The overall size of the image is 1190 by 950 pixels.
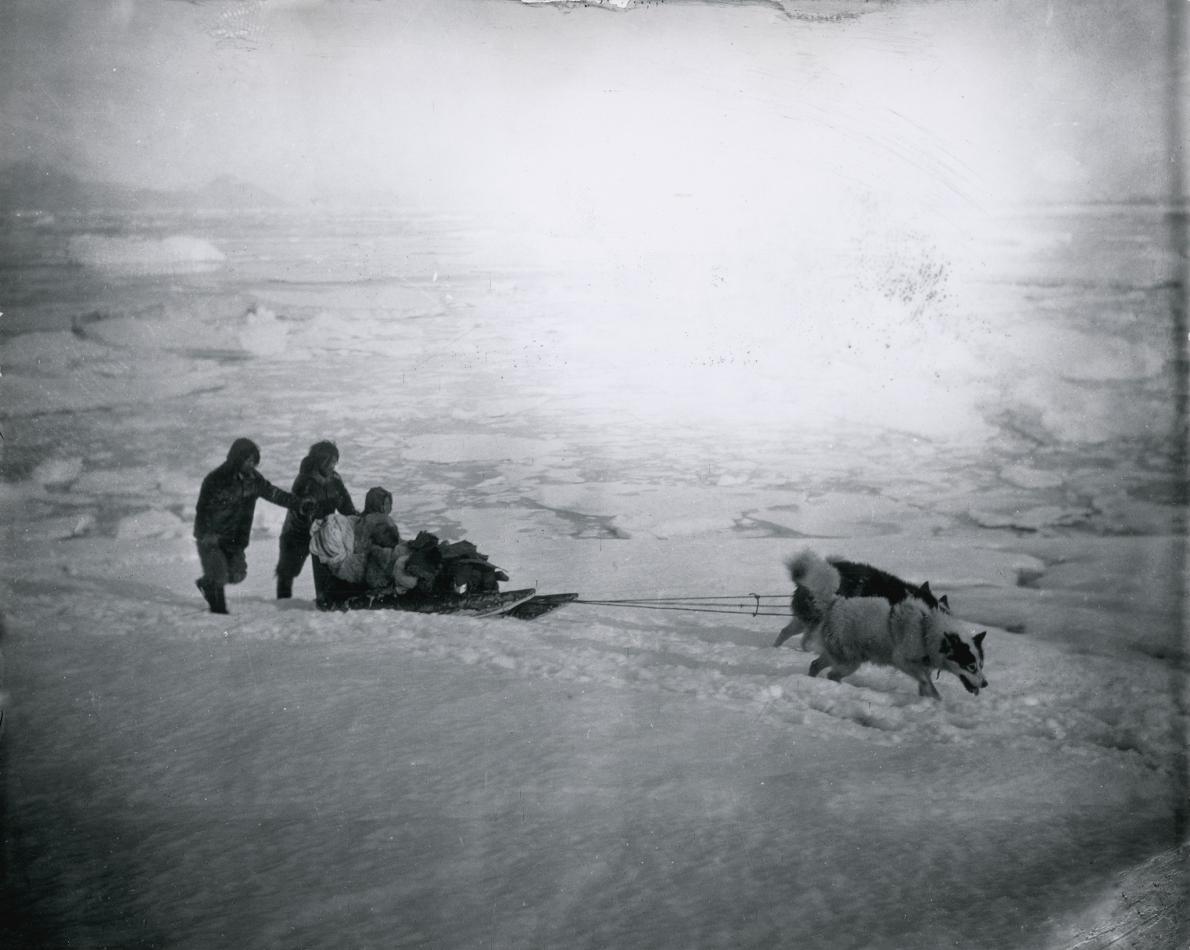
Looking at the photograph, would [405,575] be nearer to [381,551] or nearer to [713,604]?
[381,551]

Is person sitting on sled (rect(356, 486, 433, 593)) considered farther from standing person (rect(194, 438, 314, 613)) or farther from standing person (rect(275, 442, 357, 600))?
standing person (rect(194, 438, 314, 613))

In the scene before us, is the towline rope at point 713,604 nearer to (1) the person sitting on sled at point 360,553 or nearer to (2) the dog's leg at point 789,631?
(2) the dog's leg at point 789,631

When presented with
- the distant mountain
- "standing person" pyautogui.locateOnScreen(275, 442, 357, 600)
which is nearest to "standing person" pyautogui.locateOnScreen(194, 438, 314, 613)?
"standing person" pyautogui.locateOnScreen(275, 442, 357, 600)

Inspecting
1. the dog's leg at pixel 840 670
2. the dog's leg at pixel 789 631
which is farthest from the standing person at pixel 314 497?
the dog's leg at pixel 840 670

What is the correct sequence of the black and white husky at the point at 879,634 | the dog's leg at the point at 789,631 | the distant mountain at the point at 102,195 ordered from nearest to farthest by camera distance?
the black and white husky at the point at 879,634, the dog's leg at the point at 789,631, the distant mountain at the point at 102,195

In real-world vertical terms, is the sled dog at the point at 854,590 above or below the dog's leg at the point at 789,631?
above

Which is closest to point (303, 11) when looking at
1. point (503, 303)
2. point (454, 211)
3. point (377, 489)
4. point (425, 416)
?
point (454, 211)
